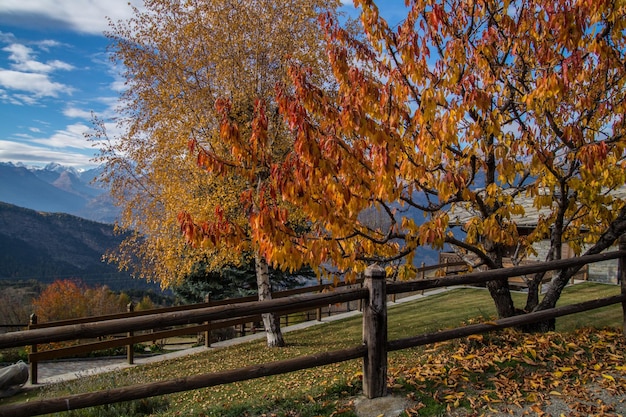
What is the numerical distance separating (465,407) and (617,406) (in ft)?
5.27

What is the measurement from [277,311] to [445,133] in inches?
124

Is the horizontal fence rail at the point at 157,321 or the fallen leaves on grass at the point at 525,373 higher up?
the horizontal fence rail at the point at 157,321

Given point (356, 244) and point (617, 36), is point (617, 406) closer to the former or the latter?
point (356, 244)

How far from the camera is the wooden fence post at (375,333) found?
4.90m

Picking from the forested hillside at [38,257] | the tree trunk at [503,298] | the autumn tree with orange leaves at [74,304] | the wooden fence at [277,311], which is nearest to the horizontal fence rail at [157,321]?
the wooden fence at [277,311]

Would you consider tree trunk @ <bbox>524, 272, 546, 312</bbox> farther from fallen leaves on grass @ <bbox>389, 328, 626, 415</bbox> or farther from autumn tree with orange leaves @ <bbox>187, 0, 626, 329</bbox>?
fallen leaves on grass @ <bbox>389, 328, 626, 415</bbox>

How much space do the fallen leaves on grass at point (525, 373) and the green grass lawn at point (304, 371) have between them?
1017mm

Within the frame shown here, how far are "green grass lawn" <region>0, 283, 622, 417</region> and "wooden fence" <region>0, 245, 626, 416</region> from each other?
57 cm

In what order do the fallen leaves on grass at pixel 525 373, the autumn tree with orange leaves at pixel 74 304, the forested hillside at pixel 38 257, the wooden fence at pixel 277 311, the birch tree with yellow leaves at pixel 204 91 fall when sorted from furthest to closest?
the forested hillside at pixel 38 257 → the autumn tree with orange leaves at pixel 74 304 → the birch tree with yellow leaves at pixel 204 91 → the fallen leaves on grass at pixel 525 373 → the wooden fence at pixel 277 311

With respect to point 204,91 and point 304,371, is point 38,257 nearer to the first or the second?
point 204,91

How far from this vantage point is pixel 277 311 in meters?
4.65

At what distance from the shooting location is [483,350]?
21.7 feet

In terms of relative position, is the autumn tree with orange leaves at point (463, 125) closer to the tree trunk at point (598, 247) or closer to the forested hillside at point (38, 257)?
the tree trunk at point (598, 247)

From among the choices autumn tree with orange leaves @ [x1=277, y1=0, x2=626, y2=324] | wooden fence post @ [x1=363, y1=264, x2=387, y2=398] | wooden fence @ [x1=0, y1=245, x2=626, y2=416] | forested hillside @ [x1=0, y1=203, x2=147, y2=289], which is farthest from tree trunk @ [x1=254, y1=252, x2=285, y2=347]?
forested hillside @ [x1=0, y1=203, x2=147, y2=289]
